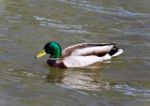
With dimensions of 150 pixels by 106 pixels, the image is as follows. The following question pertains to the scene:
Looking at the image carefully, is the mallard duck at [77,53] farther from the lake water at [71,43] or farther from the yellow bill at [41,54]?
the lake water at [71,43]

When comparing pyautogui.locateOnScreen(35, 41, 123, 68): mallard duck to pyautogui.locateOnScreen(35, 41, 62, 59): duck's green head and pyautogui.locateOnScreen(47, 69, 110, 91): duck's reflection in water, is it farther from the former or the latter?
pyautogui.locateOnScreen(47, 69, 110, 91): duck's reflection in water

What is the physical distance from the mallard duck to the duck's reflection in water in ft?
0.76

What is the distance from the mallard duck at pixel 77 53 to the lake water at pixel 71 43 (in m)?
0.17

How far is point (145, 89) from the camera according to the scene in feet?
37.1

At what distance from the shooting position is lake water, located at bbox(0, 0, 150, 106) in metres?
10.6

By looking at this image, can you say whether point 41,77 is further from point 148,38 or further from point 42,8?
point 42,8

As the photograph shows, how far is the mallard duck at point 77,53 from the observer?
13.1m

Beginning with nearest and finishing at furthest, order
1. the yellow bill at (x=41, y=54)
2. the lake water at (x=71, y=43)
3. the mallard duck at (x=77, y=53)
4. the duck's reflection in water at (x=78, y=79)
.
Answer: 1. the lake water at (x=71, y=43)
2. the duck's reflection in water at (x=78, y=79)
3. the yellow bill at (x=41, y=54)
4. the mallard duck at (x=77, y=53)

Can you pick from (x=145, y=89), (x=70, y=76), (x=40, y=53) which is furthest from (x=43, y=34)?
(x=145, y=89)

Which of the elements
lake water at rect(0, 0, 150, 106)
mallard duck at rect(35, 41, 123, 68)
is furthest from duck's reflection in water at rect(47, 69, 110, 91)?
mallard duck at rect(35, 41, 123, 68)

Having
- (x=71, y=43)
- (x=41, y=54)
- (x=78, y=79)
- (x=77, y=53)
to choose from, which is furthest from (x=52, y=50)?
(x=78, y=79)

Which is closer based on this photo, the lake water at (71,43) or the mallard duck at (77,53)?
the lake water at (71,43)

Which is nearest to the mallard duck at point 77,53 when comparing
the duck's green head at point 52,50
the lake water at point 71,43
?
the duck's green head at point 52,50

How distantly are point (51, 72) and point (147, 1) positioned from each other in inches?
253
